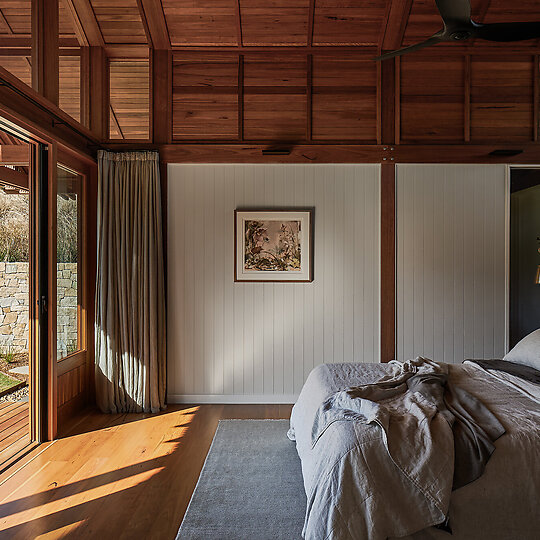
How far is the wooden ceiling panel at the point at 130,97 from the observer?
433 centimetres

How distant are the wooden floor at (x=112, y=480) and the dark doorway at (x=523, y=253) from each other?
2448 mm

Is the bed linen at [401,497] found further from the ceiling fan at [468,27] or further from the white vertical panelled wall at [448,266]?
the white vertical panelled wall at [448,266]

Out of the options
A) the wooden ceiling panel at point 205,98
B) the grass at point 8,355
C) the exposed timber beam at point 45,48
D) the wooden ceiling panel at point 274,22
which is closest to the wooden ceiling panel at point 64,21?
the exposed timber beam at point 45,48

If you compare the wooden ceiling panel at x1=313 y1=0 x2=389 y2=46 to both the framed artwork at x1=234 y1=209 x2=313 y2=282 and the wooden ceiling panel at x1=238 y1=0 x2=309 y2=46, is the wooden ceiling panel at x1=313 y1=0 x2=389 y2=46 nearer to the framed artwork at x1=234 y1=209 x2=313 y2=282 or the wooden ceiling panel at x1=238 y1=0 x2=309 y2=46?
the wooden ceiling panel at x1=238 y1=0 x2=309 y2=46

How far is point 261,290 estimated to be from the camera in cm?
438

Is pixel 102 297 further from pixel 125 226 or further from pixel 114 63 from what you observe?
pixel 114 63

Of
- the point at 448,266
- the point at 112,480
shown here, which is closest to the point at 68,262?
the point at 112,480

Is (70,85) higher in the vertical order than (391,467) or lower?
higher

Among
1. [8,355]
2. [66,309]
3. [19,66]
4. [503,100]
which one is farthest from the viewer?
[503,100]

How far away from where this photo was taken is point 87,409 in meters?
4.19

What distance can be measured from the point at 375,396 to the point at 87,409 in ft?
9.69

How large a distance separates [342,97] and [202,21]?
1459 mm

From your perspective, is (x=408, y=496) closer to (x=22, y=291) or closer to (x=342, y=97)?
(x=22, y=291)

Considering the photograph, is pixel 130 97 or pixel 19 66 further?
pixel 130 97
